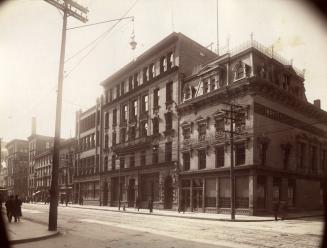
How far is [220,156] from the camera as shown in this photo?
33.2 m

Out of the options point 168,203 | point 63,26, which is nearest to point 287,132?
point 168,203

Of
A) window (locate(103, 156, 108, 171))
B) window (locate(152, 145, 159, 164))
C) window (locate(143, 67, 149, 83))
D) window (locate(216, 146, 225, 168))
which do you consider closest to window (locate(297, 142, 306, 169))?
window (locate(216, 146, 225, 168))

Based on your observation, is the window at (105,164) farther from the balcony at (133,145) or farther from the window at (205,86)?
the window at (205,86)

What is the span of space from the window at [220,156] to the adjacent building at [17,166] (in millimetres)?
74524

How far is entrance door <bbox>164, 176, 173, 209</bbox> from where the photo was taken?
128 ft

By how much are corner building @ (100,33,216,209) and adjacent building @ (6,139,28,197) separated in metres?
54.2

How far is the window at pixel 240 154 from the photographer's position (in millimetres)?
31033

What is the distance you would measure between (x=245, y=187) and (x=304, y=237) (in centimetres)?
1542

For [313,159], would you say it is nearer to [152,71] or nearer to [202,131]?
[202,131]

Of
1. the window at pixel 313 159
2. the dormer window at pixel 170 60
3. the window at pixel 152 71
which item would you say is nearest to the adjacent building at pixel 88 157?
the window at pixel 152 71

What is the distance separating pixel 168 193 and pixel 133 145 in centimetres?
813

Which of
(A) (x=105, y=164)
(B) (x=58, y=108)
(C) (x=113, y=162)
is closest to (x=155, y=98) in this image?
(C) (x=113, y=162)

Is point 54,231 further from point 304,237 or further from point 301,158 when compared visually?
point 301,158

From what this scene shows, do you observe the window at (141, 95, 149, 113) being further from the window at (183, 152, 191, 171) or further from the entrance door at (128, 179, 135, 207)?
the window at (183, 152, 191, 171)
